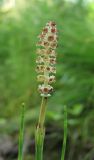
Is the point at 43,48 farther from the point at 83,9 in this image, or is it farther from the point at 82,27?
the point at 83,9

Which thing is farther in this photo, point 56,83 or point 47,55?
point 56,83

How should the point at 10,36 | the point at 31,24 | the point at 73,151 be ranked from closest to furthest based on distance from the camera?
the point at 73,151 < the point at 31,24 < the point at 10,36

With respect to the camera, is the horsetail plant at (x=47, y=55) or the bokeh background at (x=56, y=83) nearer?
the horsetail plant at (x=47, y=55)

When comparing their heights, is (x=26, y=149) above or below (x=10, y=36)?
below

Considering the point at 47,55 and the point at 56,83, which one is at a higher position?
the point at 56,83

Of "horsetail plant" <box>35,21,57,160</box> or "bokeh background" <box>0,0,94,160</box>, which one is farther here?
"bokeh background" <box>0,0,94,160</box>

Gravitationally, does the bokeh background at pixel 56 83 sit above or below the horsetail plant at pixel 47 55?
above

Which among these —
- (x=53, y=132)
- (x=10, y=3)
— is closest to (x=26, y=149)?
(x=53, y=132)

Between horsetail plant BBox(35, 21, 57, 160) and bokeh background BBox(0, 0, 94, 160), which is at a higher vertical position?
bokeh background BBox(0, 0, 94, 160)
